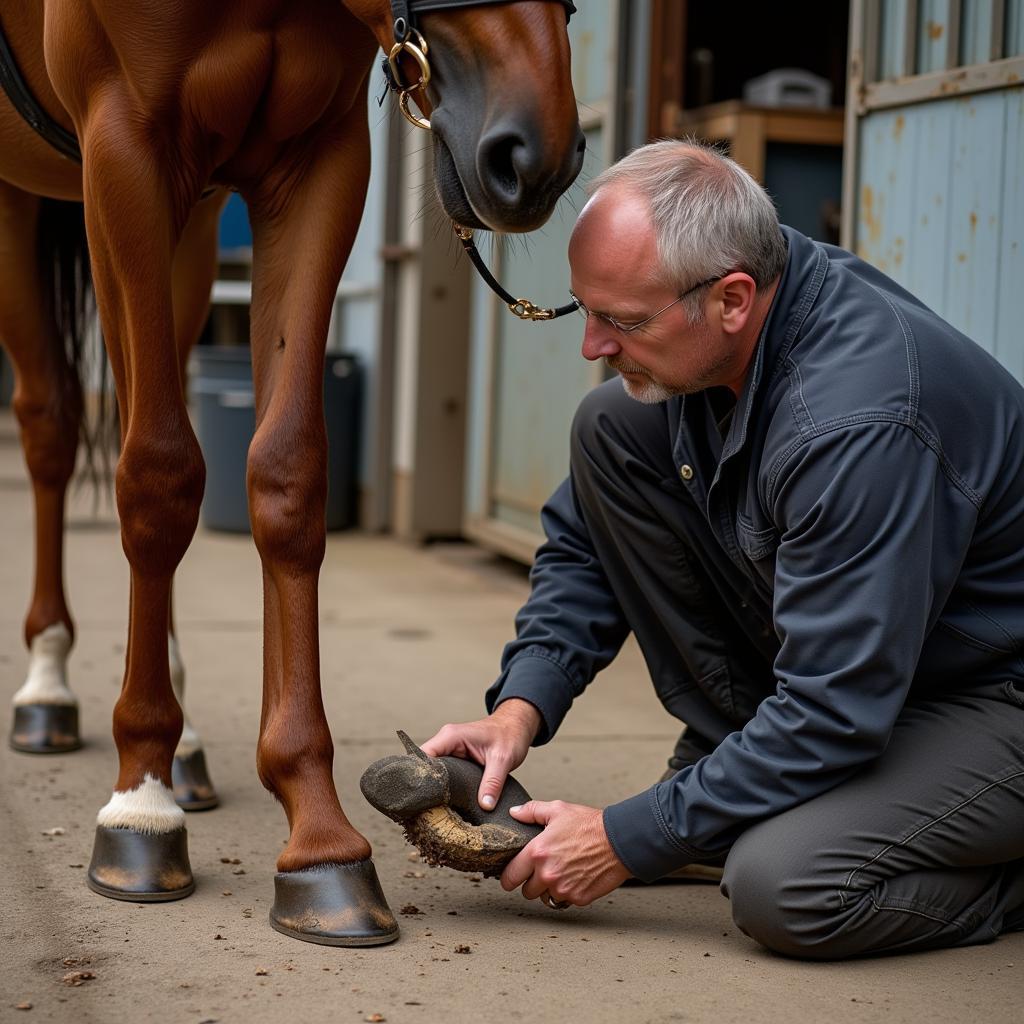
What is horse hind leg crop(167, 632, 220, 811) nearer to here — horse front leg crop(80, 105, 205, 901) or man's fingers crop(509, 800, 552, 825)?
horse front leg crop(80, 105, 205, 901)

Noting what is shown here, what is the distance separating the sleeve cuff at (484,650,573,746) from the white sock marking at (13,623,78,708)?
1159 millimetres

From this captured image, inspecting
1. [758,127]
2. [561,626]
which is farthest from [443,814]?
[758,127]

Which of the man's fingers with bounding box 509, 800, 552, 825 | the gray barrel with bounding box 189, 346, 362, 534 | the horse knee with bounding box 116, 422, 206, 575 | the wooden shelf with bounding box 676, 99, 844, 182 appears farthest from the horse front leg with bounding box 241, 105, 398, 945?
the gray barrel with bounding box 189, 346, 362, 534

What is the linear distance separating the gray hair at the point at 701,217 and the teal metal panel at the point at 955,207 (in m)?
1.02

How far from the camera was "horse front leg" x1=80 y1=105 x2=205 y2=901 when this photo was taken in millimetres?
2146

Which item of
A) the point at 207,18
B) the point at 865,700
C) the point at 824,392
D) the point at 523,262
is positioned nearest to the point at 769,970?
the point at 865,700

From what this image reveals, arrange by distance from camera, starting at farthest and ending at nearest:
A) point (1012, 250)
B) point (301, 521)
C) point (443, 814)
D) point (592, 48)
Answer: point (592, 48) → point (1012, 250) → point (301, 521) → point (443, 814)

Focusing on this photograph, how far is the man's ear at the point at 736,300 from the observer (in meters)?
2.10

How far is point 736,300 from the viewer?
6.97 ft

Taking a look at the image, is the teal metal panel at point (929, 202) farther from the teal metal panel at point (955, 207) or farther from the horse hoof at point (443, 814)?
the horse hoof at point (443, 814)

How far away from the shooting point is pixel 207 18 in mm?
2084

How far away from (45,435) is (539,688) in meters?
1.52

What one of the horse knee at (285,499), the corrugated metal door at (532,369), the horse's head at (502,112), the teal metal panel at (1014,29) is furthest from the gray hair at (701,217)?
the corrugated metal door at (532,369)

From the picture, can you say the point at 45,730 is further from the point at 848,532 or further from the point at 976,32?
the point at 976,32
